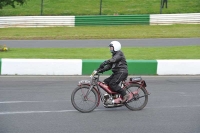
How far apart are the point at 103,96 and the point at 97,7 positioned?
1051 inches

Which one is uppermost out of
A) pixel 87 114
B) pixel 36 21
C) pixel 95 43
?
pixel 36 21

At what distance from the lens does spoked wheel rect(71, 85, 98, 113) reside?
9.47 m

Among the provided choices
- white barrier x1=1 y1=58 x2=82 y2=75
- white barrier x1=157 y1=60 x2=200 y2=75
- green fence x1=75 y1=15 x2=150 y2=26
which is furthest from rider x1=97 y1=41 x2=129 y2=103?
green fence x1=75 y1=15 x2=150 y2=26

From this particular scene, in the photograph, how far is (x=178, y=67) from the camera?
49.1 ft

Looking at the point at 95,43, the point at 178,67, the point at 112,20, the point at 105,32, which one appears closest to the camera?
the point at 178,67

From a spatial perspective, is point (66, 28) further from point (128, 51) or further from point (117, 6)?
point (128, 51)

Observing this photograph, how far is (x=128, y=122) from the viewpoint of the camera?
859 cm

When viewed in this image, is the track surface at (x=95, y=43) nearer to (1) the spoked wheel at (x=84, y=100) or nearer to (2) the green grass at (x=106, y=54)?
(2) the green grass at (x=106, y=54)

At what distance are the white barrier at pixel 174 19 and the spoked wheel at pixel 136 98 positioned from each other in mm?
22442

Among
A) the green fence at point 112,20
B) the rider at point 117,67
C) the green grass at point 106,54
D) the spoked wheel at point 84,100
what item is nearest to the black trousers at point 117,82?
the rider at point 117,67

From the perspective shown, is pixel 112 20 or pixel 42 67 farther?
pixel 112 20

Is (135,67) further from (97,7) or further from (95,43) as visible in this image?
Result: (97,7)

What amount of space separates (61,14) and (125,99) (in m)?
24.7

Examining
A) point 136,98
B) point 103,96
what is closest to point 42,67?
point 103,96
